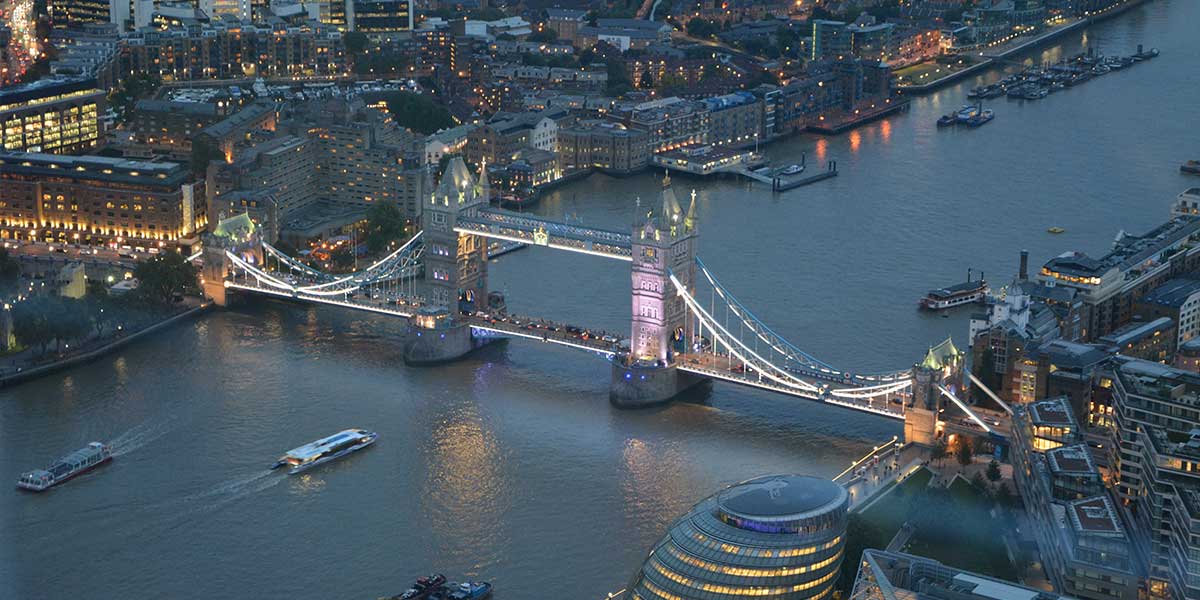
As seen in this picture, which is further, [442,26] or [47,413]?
[442,26]

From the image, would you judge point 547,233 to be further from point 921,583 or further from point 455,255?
point 921,583

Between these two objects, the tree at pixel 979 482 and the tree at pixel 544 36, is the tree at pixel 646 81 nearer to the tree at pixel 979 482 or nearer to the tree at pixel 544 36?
the tree at pixel 544 36

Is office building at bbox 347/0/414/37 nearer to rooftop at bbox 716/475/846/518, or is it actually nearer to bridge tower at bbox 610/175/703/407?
bridge tower at bbox 610/175/703/407

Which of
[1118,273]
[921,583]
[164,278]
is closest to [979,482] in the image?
[921,583]

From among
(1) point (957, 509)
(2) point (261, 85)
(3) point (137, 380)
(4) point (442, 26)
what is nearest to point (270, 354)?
(3) point (137, 380)

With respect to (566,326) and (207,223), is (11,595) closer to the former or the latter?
(566,326)

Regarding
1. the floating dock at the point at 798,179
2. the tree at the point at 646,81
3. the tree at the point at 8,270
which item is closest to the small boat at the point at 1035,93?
the tree at the point at 646,81
